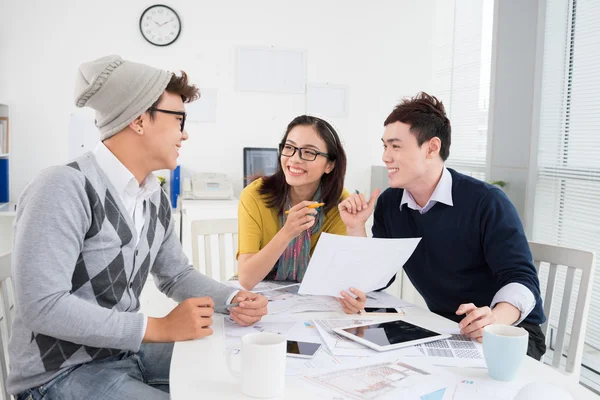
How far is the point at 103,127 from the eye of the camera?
133 cm

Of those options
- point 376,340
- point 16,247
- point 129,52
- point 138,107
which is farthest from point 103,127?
point 129,52

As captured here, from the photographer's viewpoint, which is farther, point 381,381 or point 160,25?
point 160,25

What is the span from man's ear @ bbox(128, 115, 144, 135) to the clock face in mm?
2957

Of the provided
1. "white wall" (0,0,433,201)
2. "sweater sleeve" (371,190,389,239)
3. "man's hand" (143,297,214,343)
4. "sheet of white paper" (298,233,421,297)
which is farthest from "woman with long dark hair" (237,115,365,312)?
"white wall" (0,0,433,201)

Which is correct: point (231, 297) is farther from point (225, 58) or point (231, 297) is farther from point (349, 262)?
point (225, 58)

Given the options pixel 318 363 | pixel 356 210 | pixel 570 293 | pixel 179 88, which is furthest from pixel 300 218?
pixel 570 293

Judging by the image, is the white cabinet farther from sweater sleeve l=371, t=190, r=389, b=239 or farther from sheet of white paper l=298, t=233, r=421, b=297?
→ sheet of white paper l=298, t=233, r=421, b=297

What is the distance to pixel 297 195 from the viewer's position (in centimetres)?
203

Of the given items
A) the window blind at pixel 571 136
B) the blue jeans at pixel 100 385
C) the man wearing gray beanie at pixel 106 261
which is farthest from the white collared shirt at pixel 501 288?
the window blind at pixel 571 136

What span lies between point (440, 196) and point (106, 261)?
3.44ft

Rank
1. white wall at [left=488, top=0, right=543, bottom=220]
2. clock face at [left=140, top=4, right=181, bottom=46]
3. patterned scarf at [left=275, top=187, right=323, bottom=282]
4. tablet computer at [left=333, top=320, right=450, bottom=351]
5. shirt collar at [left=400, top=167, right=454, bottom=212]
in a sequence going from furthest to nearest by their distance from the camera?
clock face at [left=140, top=4, right=181, bottom=46] → white wall at [left=488, top=0, right=543, bottom=220] → patterned scarf at [left=275, top=187, right=323, bottom=282] → shirt collar at [left=400, top=167, right=454, bottom=212] → tablet computer at [left=333, top=320, right=450, bottom=351]

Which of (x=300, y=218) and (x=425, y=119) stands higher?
(x=425, y=119)

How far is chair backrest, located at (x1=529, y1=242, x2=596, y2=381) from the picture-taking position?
5.00 ft

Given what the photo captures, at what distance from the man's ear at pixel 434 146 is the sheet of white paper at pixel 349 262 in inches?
20.2
